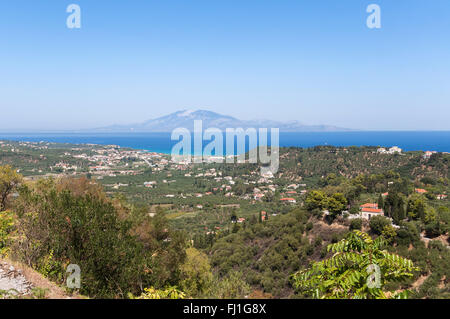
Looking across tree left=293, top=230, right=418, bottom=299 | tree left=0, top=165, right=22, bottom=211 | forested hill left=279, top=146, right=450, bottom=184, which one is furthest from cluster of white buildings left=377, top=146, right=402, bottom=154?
tree left=293, top=230, right=418, bottom=299

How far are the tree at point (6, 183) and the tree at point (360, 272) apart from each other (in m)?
13.1

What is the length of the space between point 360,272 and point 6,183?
13809 mm

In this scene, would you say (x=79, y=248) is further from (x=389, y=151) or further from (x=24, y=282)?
(x=389, y=151)

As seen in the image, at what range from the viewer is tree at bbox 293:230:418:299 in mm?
1965

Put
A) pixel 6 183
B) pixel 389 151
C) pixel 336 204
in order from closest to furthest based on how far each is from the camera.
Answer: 1. pixel 6 183
2. pixel 336 204
3. pixel 389 151

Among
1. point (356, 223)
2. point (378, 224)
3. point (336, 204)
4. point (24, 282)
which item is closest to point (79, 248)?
point (24, 282)

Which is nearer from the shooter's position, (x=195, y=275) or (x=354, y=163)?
(x=195, y=275)

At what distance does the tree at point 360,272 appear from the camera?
77.4 inches

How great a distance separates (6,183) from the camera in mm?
11336

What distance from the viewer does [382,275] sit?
84.5 inches

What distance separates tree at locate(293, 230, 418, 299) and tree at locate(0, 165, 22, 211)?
13103 mm

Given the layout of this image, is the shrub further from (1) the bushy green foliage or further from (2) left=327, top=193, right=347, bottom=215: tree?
(1) the bushy green foliage
